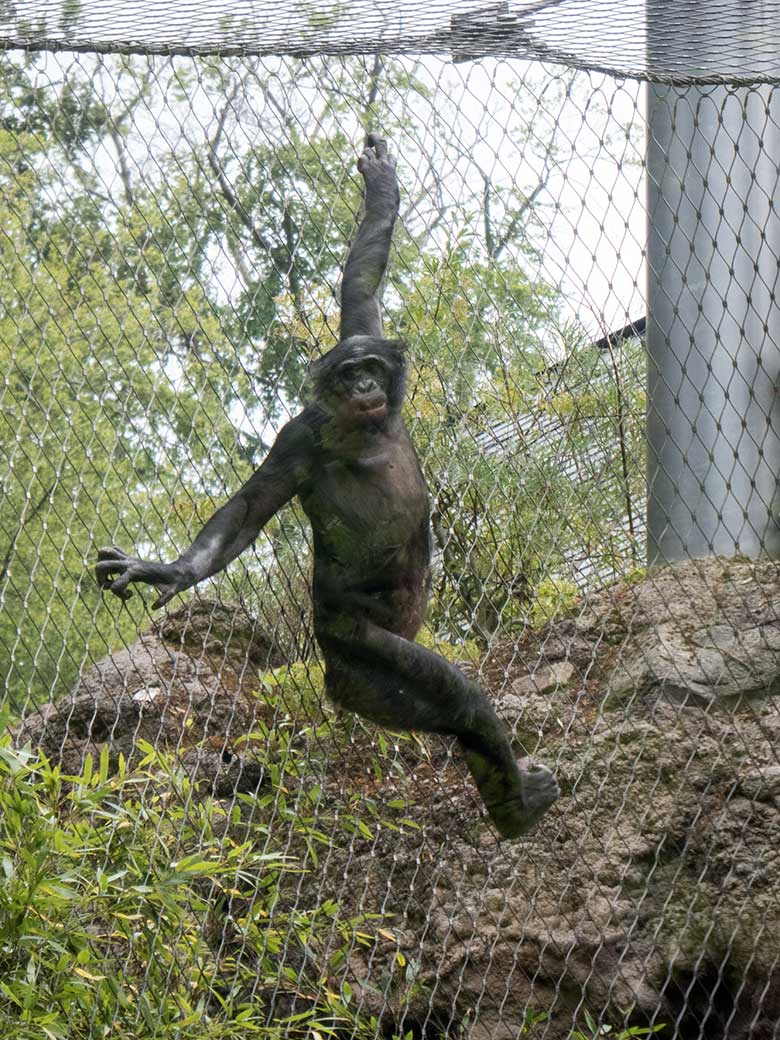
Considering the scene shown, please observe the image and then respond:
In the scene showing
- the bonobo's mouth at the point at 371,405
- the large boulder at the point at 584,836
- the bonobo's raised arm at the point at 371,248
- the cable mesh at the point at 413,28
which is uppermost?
the cable mesh at the point at 413,28

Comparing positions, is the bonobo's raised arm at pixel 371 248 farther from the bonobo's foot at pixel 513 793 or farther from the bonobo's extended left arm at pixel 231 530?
the bonobo's foot at pixel 513 793

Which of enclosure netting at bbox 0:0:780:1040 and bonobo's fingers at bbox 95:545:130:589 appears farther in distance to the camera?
enclosure netting at bbox 0:0:780:1040

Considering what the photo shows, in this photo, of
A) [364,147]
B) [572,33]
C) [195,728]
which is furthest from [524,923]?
[572,33]

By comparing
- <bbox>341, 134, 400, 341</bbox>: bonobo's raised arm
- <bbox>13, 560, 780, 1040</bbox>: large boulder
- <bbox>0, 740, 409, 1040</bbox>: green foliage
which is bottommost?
<bbox>0, 740, 409, 1040</bbox>: green foliage

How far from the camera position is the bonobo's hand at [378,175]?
3.76 m

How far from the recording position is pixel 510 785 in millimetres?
3352

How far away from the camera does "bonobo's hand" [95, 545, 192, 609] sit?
273cm

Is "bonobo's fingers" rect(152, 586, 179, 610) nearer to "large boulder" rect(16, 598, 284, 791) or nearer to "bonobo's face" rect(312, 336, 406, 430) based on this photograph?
"bonobo's face" rect(312, 336, 406, 430)

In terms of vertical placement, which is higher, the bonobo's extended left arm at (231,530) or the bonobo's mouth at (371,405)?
the bonobo's mouth at (371,405)

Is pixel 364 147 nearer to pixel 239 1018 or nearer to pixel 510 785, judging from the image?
pixel 510 785

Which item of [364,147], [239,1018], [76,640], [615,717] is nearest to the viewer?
[239,1018]

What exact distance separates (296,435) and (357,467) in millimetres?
174

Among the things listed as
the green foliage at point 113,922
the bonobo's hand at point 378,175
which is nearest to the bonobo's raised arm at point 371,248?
the bonobo's hand at point 378,175

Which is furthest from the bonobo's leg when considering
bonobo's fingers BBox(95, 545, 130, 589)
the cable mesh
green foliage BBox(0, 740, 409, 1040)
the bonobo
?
the cable mesh
